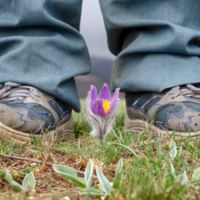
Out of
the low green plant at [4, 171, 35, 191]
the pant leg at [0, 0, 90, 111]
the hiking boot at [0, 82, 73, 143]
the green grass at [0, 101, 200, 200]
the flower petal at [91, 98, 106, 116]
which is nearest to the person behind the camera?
the green grass at [0, 101, 200, 200]

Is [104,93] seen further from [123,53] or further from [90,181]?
[123,53]

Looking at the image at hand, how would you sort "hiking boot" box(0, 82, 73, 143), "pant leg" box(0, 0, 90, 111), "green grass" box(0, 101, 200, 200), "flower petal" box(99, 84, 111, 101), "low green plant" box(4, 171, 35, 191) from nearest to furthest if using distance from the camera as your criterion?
"green grass" box(0, 101, 200, 200), "low green plant" box(4, 171, 35, 191), "flower petal" box(99, 84, 111, 101), "hiking boot" box(0, 82, 73, 143), "pant leg" box(0, 0, 90, 111)

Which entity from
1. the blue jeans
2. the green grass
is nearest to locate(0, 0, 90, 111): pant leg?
the blue jeans

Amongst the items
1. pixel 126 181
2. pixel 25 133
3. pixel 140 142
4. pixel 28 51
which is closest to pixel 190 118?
pixel 140 142

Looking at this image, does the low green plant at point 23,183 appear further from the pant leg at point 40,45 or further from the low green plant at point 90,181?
the pant leg at point 40,45

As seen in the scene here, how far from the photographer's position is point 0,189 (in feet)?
2.59

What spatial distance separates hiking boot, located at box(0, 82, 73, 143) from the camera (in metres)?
1.39

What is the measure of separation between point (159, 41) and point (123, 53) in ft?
0.98

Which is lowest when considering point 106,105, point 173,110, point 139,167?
point 173,110

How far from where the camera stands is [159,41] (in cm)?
163

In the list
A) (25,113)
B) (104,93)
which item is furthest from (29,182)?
(25,113)

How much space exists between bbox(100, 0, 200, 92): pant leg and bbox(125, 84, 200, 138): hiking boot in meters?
0.07

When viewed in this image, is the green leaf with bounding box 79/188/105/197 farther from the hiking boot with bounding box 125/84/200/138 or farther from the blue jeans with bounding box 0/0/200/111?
the blue jeans with bounding box 0/0/200/111

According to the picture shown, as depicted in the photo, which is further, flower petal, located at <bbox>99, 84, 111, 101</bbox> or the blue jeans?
the blue jeans
